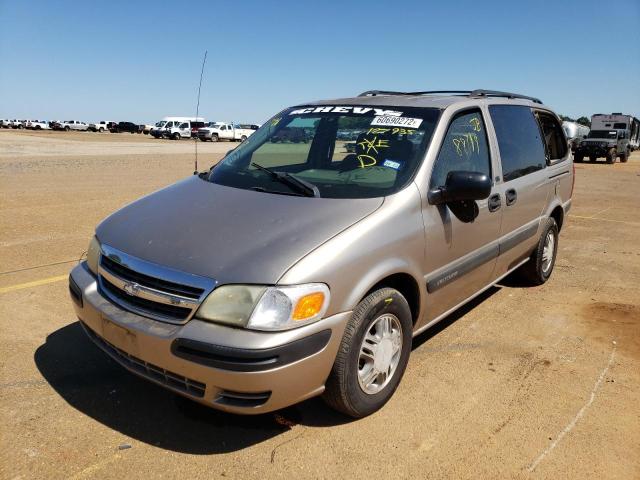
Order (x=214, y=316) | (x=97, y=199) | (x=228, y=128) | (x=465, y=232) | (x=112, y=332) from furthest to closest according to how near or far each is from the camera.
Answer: (x=228, y=128) < (x=97, y=199) < (x=465, y=232) < (x=112, y=332) < (x=214, y=316)

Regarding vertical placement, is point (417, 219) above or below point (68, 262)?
above

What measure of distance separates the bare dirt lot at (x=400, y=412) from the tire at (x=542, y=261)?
0.28m

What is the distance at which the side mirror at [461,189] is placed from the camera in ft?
9.93

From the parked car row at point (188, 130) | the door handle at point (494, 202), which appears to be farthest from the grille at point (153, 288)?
the parked car row at point (188, 130)

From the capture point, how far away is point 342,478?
2379 millimetres

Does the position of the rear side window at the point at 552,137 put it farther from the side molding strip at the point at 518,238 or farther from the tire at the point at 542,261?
the side molding strip at the point at 518,238

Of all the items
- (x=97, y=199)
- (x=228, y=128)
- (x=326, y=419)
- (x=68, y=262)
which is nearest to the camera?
(x=326, y=419)

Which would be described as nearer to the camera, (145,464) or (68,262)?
(145,464)

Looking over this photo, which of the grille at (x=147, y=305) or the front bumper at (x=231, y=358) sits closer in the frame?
the front bumper at (x=231, y=358)

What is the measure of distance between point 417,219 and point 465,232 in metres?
0.58

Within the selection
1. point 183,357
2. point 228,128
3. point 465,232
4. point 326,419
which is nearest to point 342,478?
point 326,419

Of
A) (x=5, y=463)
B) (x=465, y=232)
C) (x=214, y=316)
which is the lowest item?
(x=5, y=463)

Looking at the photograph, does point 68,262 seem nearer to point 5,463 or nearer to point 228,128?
point 5,463

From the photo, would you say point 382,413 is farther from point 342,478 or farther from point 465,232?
point 465,232
